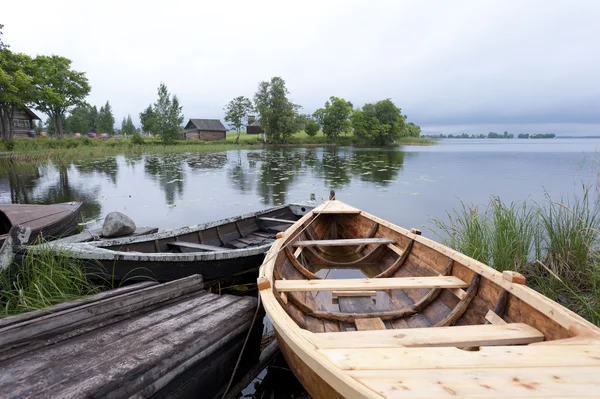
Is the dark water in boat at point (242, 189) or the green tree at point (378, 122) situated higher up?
the green tree at point (378, 122)

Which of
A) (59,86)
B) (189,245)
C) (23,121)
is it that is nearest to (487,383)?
(189,245)

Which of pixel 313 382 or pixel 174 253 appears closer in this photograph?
pixel 313 382

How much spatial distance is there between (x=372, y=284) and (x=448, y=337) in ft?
3.11

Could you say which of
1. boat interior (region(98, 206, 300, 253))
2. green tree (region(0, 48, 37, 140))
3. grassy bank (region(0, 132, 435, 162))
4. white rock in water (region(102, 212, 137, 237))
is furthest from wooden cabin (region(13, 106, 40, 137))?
boat interior (region(98, 206, 300, 253))

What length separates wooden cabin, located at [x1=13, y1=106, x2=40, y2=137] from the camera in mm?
38969

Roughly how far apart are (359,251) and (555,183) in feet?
50.7

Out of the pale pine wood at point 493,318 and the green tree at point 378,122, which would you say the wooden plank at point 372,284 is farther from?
the green tree at point 378,122

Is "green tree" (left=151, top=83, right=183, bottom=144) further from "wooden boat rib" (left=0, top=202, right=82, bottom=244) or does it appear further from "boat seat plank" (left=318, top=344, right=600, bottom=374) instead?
"boat seat plank" (left=318, top=344, right=600, bottom=374)

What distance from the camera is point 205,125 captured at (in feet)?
202

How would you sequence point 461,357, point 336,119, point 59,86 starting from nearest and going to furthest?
point 461,357 < point 59,86 < point 336,119

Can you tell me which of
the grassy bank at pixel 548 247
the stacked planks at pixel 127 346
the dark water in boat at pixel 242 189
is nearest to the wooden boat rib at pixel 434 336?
the stacked planks at pixel 127 346

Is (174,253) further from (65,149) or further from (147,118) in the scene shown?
(147,118)

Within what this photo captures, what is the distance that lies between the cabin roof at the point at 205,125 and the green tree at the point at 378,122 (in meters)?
26.8

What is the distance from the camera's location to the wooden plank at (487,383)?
51.0 inches
